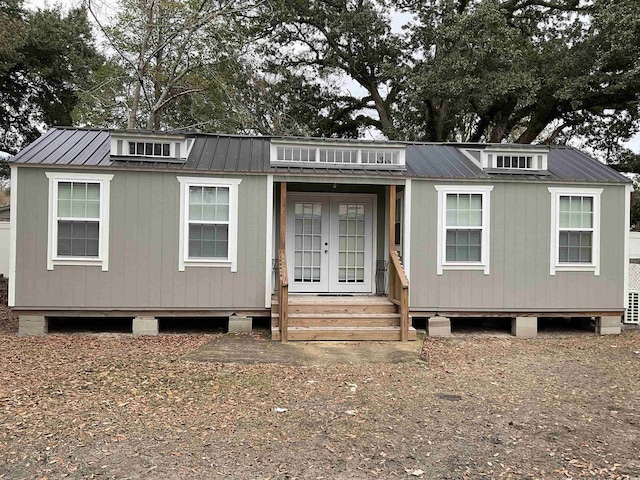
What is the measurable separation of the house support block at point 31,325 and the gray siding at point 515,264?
19.4ft

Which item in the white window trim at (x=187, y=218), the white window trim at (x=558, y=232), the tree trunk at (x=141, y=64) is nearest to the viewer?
the white window trim at (x=187, y=218)

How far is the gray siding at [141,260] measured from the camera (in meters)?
7.26

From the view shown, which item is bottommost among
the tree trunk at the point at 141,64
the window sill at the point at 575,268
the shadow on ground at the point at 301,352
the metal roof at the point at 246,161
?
the shadow on ground at the point at 301,352

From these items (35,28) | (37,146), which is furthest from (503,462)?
(35,28)

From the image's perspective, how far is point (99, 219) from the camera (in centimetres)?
739

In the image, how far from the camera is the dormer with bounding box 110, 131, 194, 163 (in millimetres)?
7738

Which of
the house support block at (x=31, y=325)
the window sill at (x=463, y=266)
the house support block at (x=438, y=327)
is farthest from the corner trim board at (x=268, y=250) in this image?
the house support block at (x=31, y=325)

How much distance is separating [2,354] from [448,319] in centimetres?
654

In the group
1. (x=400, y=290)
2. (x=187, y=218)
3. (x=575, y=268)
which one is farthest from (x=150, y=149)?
(x=575, y=268)

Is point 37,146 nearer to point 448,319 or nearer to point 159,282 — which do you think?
point 159,282

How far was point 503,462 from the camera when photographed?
134 inches

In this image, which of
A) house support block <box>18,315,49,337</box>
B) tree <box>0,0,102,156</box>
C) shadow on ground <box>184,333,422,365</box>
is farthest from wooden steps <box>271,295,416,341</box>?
tree <box>0,0,102,156</box>

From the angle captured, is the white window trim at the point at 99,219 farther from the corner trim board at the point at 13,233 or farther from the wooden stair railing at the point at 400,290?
the wooden stair railing at the point at 400,290

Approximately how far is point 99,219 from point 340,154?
4063 millimetres
